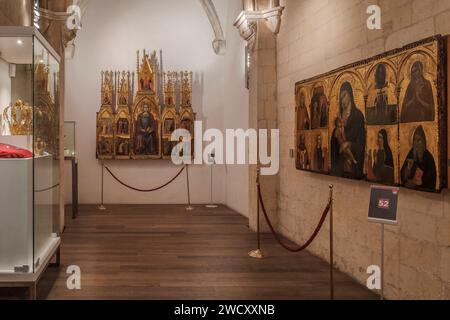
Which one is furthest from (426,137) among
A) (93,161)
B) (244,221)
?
(93,161)

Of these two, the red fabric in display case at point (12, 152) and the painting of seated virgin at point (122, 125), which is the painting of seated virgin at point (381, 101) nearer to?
the red fabric in display case at point (12, 152)

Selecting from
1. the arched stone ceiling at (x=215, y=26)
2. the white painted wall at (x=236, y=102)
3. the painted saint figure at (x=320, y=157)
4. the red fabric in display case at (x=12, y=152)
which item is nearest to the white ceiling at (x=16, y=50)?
the red fabric in display case at (x=12, y=152)

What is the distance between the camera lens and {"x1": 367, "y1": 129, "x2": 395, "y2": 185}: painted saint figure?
4699mm

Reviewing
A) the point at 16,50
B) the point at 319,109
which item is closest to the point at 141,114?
the point at 319,109

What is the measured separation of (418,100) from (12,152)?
3.69m

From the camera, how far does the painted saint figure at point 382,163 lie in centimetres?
470

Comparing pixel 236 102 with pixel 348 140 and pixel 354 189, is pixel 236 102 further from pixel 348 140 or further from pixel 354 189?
pixel 354 189

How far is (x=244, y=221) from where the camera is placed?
9.84 m

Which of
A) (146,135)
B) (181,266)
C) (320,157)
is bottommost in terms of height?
(181,266)

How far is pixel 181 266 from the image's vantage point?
617 centimetres

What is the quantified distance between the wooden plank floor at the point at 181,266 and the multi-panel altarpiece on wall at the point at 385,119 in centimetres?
132

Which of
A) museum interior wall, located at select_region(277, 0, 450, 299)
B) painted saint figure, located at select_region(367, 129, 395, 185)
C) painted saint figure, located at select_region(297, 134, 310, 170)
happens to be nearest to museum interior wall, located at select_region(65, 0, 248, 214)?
museum interior wall, located at select_region(277, 0, 450, 299)
